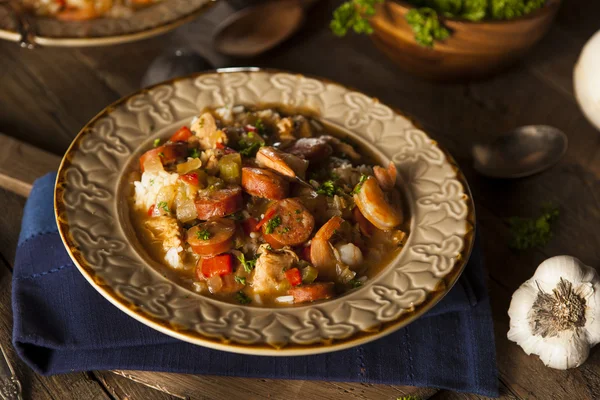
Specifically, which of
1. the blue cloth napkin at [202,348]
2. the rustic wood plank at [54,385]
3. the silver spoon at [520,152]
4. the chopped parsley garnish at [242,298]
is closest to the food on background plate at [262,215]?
the chopped parsley garnish at [242,298]

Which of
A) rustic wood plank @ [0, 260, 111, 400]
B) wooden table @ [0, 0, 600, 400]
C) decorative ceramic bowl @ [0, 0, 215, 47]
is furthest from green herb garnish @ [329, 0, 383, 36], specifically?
rustic wood plank @ [0, 260, 111, 400]

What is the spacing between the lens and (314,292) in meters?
2.90

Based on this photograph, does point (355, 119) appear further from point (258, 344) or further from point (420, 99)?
point (258, 344)

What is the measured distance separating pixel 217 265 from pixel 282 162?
Answer: 595mm

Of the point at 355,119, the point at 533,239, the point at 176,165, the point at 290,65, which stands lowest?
the point at 533,239

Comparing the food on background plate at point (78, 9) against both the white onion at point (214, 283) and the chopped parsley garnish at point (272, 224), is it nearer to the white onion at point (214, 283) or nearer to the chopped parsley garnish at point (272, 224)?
the chopped parsley garnish at point (272, 224)

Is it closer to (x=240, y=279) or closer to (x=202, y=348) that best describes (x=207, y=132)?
(x=240, y=279)

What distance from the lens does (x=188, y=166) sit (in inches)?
129

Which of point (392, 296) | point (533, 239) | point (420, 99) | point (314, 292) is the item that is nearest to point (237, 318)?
point (314, 292)

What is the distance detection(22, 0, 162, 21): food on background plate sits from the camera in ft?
14.5

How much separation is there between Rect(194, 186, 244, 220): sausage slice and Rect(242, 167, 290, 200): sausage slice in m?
0.07

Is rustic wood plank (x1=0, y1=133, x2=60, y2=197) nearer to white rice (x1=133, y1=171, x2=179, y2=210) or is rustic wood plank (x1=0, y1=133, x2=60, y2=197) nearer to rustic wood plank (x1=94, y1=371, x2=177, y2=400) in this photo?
white rice (x1=133, y1=171, x2=179, y2=210)

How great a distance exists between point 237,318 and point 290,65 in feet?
8.89

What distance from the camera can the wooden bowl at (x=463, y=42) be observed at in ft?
14.0
